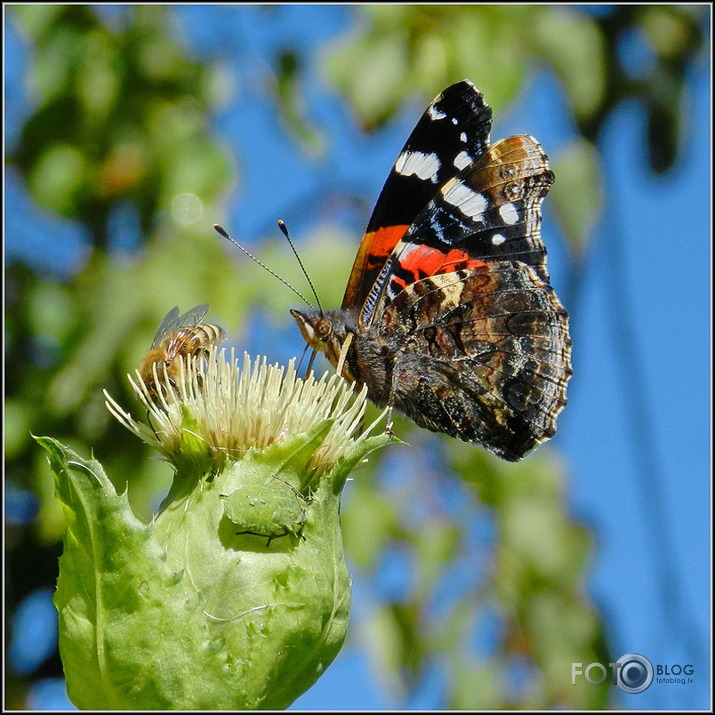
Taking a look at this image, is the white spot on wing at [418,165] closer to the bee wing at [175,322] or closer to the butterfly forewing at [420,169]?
the butterfly forewing at [420,169]

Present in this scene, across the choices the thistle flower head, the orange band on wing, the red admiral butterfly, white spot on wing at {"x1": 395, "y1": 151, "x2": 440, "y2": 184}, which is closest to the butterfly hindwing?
the red admiral butterfly

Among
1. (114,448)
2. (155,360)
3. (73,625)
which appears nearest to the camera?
(73,625)

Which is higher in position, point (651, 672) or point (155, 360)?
point (155, 360)

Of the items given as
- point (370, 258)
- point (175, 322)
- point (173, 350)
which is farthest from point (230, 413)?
point (370, 258)

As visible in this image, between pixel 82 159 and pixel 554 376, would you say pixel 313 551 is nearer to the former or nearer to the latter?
pixel 554 376

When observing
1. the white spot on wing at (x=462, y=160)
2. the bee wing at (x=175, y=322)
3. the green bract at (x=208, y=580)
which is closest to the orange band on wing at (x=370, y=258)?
the white spot on wing at (x=462, y=160)

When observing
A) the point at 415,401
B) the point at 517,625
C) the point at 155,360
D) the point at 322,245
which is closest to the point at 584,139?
the point at 322,245

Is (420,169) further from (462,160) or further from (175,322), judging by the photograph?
(175,322)
